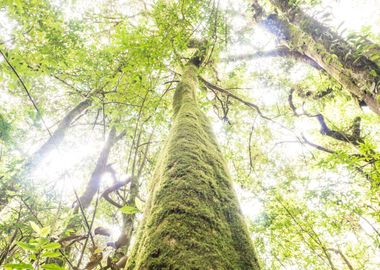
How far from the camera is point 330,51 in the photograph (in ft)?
12.7

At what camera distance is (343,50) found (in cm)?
371

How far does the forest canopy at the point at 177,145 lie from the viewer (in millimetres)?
1104

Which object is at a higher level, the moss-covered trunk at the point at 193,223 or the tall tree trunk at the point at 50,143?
the tall tree trunk at the point at 50,143

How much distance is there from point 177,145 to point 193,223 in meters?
0.83

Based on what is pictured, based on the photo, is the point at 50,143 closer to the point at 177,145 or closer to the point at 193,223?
the point at 177,145

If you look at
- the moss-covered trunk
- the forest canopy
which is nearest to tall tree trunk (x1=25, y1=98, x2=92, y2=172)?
the forest canopy

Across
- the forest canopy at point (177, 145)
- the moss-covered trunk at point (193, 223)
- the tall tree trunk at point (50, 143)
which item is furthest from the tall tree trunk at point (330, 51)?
the tall tree trunk at point (50, 143)

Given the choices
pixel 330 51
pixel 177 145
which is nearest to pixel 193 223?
pixel 177 145

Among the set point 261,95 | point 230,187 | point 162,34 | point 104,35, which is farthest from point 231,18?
point 104,35

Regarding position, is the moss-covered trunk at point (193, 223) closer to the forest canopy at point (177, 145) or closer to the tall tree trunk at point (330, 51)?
the forest canopy at point (177, 145)

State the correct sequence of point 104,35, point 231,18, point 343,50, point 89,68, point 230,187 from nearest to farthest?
point 230,187, point 89,68, point 343,50, point 231,18, point 104,35

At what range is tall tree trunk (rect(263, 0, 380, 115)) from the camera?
325 cm

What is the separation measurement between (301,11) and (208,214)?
5.37m

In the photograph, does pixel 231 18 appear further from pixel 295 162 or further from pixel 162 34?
pixel 295 162
